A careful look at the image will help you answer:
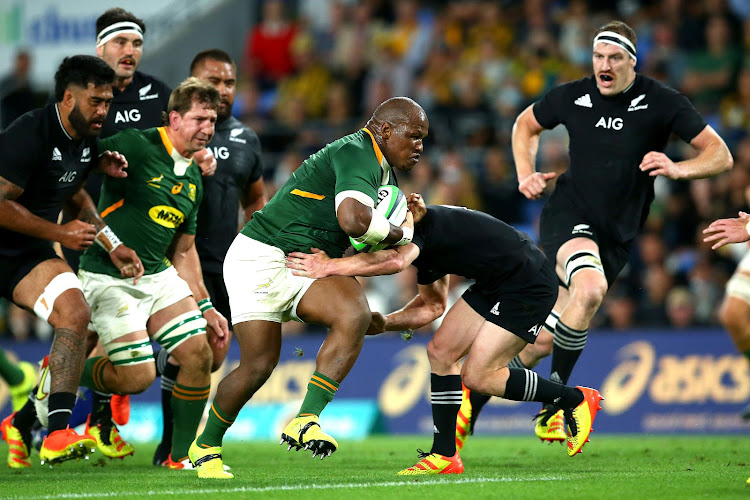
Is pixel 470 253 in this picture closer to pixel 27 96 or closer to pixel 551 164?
pixel 551 164

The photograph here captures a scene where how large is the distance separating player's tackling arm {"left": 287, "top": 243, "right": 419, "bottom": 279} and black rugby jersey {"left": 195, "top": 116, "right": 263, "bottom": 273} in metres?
2.67

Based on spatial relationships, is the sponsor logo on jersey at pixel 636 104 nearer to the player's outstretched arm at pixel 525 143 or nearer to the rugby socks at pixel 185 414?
the player's outstretched arm at pixel 525 143

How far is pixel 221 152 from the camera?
9.39 metres

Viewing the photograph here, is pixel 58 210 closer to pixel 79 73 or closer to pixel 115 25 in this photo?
pixel 79 73

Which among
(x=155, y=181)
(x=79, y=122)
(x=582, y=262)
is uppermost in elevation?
(x=79, y=122)

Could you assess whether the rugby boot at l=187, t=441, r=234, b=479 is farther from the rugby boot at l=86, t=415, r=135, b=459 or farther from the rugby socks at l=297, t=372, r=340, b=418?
the rugby boot at l=86, t=415, r=135, b=459

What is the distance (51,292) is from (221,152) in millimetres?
2307

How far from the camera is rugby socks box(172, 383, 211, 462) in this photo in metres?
8.11

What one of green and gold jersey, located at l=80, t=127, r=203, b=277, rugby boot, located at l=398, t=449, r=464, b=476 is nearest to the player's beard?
green and gold jersey, located at l=80, t=127, r=203, b=277

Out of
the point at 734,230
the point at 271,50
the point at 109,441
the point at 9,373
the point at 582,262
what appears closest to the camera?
the point at 734,230

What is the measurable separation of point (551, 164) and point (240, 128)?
6.60m

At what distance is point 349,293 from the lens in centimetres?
685

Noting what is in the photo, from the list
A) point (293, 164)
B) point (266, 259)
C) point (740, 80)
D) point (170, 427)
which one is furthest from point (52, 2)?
point (266, 259)

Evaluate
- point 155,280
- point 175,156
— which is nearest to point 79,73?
point 175,156
